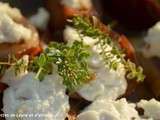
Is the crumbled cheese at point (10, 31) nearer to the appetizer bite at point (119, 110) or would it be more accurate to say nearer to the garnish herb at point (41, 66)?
the garnish herb at point (41, 66)

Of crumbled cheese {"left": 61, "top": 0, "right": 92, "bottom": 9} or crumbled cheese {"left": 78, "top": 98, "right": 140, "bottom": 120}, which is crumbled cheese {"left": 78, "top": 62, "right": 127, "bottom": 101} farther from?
crumbled cheese {"left": 61, "top": 0, "right": 92, "bottom": 9}

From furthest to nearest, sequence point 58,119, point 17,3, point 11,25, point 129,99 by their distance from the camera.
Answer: point 17,3
point 129,99
point 11,25
point 58,119

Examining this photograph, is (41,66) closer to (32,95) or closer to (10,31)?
(32,95)

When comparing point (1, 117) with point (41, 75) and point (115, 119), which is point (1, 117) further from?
point (115, 119)

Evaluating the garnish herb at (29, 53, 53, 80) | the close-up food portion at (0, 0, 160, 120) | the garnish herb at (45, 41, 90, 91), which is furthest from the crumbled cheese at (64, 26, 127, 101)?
the garnish herb at (29, 53, 53, 80)

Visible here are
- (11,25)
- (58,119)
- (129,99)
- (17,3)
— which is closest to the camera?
(58,119)

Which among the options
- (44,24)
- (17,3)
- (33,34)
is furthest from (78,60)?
(17,3)

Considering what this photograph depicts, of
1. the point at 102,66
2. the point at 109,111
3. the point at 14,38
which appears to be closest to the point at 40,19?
the point at 14,38
